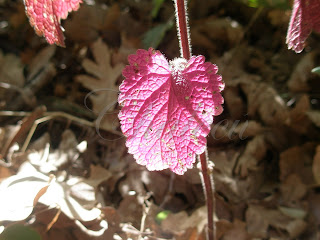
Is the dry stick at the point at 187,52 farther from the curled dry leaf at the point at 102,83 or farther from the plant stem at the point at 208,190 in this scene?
the curled dry leaf at the point at 102,83

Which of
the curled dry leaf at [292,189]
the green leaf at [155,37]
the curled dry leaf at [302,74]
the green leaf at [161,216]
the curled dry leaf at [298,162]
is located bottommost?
the green leaf at [161,216]

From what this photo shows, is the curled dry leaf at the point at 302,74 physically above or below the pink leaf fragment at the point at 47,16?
above

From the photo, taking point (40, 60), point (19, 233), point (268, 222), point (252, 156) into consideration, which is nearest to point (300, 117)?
point (252, 156)

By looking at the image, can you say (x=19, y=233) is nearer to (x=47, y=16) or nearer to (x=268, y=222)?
(x=47, y=16)

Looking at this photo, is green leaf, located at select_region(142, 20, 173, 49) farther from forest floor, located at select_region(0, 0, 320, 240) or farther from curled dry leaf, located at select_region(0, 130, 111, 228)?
curled dry leaf, located at select_region(0, 130, 111, 228)

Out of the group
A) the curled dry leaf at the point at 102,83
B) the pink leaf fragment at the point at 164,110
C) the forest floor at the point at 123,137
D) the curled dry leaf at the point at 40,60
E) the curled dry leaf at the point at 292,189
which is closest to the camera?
the pink leaf fragment at the point at 164,110

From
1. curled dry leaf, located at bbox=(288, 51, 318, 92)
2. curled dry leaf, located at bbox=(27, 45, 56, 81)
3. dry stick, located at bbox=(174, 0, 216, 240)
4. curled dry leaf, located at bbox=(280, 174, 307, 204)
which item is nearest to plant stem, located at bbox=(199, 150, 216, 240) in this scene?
dry stick, located at bbox=(174, 0, 216, 240)

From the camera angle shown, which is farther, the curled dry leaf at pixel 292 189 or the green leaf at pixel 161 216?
the curled dry leaf at pixel 292 189

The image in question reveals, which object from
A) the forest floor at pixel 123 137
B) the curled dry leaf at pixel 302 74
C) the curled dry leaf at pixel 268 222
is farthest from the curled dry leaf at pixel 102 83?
the curled dry leaf at pixel 302 74
